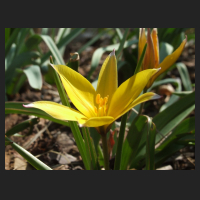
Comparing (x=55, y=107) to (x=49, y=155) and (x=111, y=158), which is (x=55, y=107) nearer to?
(x=111, y=158)

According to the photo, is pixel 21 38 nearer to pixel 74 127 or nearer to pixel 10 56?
pixel 10 56

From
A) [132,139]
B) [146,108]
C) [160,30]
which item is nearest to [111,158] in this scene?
[132,139]

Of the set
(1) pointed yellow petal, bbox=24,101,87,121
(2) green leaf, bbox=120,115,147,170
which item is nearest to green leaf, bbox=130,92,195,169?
(2) green leaf, bbox=120,115,147,170

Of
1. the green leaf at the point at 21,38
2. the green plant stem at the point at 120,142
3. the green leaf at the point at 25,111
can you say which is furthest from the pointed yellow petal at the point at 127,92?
the green leaf at the point at 21,38

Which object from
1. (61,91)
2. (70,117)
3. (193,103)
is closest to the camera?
(70,117)

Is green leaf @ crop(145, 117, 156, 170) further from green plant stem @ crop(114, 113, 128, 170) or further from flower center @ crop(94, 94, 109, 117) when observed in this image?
flower center @ crop(94, 94, 109, 117)

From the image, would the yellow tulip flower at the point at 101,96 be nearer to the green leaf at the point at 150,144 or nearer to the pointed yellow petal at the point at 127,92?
the pointed yellow petal at the point at 127,92
